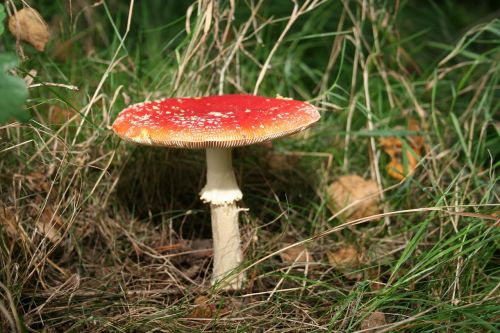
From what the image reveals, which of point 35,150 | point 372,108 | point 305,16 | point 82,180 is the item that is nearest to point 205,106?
point 82,180

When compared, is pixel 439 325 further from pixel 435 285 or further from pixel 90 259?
pixel 90 259

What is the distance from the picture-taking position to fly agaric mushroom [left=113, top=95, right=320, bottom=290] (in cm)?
216

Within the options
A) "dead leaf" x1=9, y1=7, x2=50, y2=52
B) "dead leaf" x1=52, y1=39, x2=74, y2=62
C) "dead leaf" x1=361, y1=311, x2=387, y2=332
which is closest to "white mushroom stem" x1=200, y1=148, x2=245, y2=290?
"dead leaf" x1=361, y1=311, x2=387, y2=332

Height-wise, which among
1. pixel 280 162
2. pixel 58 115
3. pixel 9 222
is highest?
pixel 58 115

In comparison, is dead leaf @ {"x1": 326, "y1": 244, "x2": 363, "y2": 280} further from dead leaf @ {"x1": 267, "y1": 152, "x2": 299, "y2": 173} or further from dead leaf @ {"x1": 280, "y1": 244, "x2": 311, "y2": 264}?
dead leaf @ {"x1": 267, "y1": 152, "x2": 299, "y2": 173}

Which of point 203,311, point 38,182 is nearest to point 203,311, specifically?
point 203,311

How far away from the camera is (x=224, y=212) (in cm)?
271

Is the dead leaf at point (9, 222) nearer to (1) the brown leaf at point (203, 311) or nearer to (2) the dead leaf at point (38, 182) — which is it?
(2) the dead leaf at point (38, 182)

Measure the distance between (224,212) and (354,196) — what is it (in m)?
0.94

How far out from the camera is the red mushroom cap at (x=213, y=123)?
215 centimetres

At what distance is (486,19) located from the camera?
503 centimetres

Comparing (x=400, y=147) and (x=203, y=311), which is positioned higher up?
(x=400, y=147)

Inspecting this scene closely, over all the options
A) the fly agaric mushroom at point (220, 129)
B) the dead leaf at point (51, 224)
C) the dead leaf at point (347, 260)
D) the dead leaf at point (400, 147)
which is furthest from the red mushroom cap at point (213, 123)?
the dead leaf at point (400, 147)

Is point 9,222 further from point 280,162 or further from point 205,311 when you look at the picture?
point 280,162
